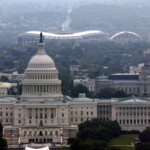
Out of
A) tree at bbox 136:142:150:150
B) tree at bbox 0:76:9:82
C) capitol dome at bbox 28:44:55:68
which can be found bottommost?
tree at bbox 136:142:150:150

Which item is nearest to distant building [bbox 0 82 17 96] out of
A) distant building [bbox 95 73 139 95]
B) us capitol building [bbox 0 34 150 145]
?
distant building [bbox 95 73 139 95]

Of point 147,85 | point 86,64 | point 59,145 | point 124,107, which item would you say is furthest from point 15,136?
point 86,64

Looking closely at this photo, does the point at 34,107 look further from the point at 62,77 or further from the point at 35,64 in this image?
the point at 62,77

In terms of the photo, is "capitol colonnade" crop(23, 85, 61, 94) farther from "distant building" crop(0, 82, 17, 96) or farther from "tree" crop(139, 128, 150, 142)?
"tree" crop(139, 128, 150, 142)

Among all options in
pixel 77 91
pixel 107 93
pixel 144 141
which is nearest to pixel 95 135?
pixel 144 141

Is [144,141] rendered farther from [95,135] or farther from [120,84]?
[120,84]

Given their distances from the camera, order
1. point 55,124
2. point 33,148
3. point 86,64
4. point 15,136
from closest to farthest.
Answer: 1. point 33,148
2. point 15,136
3. point 55,124
4. point 86,64

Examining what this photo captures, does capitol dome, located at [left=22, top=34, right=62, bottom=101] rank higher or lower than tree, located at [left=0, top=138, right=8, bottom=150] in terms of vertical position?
higher
